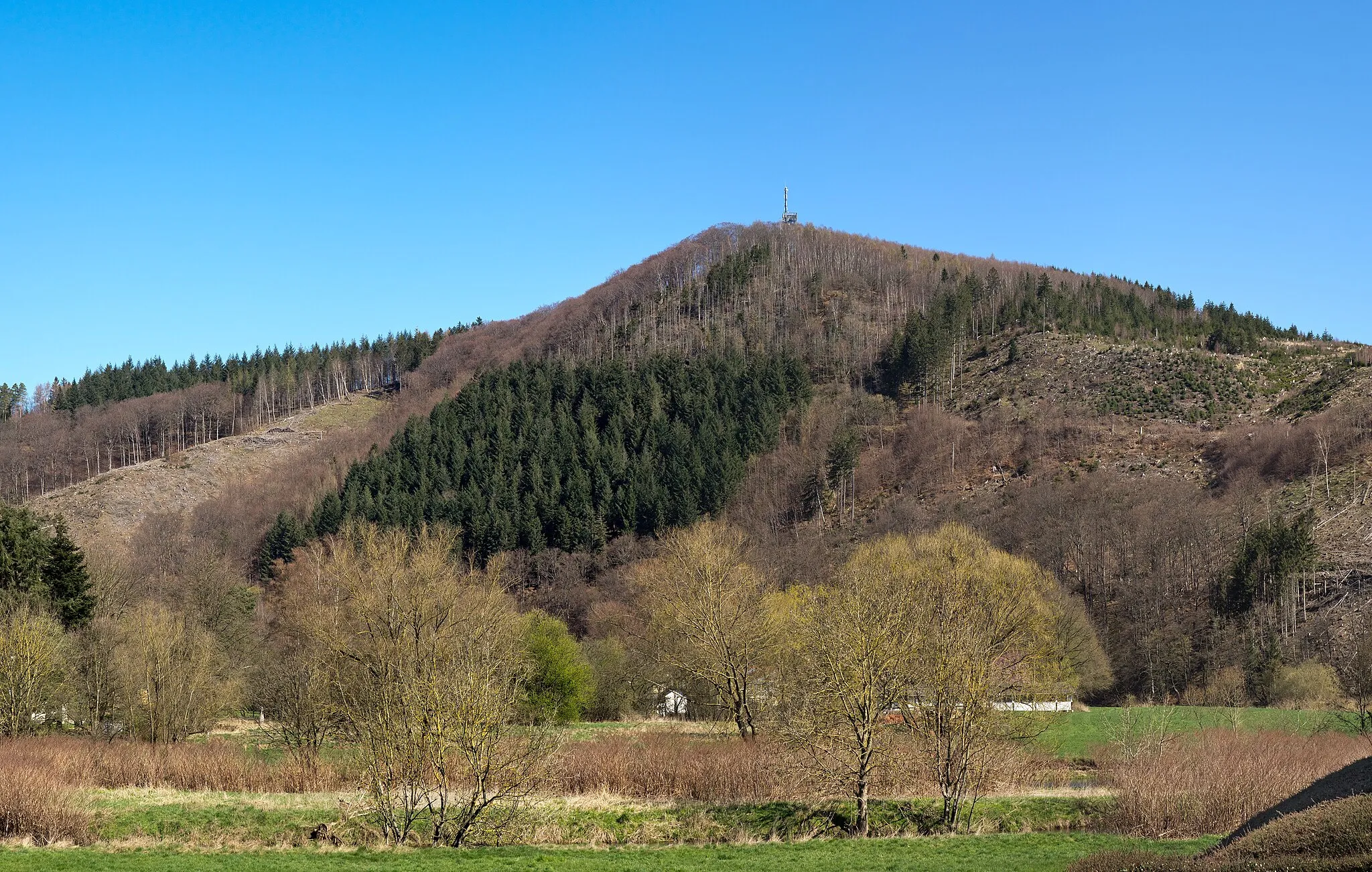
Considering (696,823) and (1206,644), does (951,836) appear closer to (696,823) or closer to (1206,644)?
(696,823)

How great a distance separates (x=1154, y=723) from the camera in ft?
135

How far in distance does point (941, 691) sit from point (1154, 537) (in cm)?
5905


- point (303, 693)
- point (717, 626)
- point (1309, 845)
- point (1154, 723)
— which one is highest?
point (1309, 845)

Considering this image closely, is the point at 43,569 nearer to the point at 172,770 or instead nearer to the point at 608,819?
the point at 172,770

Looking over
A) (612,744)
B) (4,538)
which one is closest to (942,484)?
(612,744)

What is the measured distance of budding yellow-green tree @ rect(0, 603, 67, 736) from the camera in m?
39.1

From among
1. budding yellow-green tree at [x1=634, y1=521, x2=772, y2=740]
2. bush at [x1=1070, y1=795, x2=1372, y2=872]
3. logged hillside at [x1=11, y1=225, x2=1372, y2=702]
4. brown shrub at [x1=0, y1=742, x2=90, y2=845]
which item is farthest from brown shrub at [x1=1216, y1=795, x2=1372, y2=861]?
logged hillside at [x1=11, y1=225, x2=1372, y2=702]

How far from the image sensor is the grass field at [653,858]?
23000 millimetres

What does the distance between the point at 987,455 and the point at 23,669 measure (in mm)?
87348

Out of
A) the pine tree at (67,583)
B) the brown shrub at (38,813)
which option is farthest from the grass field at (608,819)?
the pine tree at (67,583)

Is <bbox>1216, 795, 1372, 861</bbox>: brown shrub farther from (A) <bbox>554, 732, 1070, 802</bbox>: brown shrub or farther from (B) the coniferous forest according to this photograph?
(B) the coniferous forest

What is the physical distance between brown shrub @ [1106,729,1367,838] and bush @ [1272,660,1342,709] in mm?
24950

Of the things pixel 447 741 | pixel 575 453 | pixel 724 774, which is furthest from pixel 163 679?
pixel 575 453

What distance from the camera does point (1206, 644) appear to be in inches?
2790
